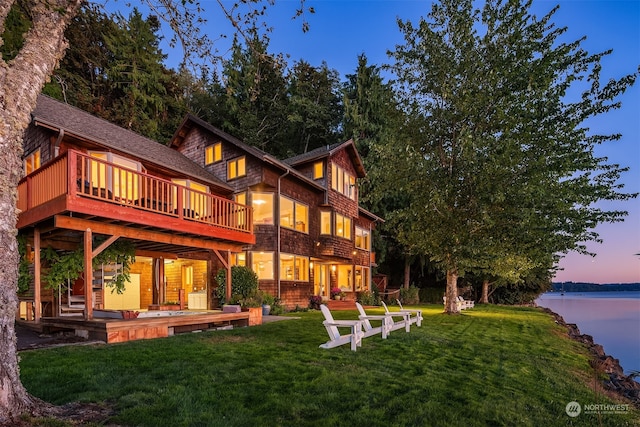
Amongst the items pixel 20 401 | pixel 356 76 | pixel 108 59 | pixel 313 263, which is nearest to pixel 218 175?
pixel 313 263

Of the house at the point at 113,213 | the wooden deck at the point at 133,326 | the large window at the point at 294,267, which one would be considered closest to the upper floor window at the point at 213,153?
the house at the point at 113,213

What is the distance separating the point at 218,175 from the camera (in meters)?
20.3

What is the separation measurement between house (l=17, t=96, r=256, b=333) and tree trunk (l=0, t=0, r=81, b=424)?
14.9 ft

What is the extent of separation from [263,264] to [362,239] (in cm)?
1119

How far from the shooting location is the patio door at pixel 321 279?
23.1m

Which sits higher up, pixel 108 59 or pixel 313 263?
pixel 108 59

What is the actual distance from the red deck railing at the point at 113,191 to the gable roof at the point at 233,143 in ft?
14.0

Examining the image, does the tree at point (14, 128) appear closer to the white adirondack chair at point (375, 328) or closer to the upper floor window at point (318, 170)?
the white adirondack chair at point (375, 328)

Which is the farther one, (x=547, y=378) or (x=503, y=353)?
(x=503, y=353)

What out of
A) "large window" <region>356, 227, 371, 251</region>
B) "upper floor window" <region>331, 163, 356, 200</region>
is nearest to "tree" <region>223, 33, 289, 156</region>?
"large window" <region>356, 227, 371, 251</region>

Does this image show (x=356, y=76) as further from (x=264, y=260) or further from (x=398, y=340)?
(x=398, y=340)

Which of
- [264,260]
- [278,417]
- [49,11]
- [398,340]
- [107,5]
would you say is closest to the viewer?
[278,417]

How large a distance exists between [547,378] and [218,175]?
56.0ft

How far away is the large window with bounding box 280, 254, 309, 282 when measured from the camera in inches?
766
